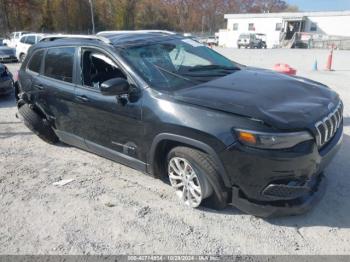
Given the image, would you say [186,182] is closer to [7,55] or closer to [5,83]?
[5,83]

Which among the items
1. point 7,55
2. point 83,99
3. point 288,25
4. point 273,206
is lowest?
point 273,206

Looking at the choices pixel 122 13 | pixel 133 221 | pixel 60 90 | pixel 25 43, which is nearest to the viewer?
pixel 133 221

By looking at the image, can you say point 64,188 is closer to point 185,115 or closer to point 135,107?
point 135,107

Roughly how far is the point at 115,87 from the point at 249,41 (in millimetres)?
38975

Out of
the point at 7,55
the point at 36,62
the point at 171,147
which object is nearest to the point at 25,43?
the point at 7,55

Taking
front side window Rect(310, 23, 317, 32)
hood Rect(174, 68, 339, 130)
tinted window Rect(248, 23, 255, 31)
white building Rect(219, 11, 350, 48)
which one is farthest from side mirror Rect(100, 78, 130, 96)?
tinted window Rect(248, 23, 255, 31)

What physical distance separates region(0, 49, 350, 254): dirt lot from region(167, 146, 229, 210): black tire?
10.1 inches

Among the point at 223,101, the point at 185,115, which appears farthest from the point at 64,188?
the point at 223,101

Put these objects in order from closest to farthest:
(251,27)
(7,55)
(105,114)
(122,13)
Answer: (105,114)
(7,55)
(251,27)
(122,13)

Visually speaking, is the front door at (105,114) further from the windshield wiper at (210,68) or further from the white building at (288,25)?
the white building at (288,25)

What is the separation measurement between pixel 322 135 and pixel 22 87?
4729 mm

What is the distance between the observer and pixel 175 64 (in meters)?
3.97

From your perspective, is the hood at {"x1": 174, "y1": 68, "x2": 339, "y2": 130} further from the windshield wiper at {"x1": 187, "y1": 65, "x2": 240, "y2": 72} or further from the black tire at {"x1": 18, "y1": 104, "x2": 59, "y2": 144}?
the black tire at {"x1": 18, "y1": 104, "x2": 59, "y2": 144}

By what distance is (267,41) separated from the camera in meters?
45.5
